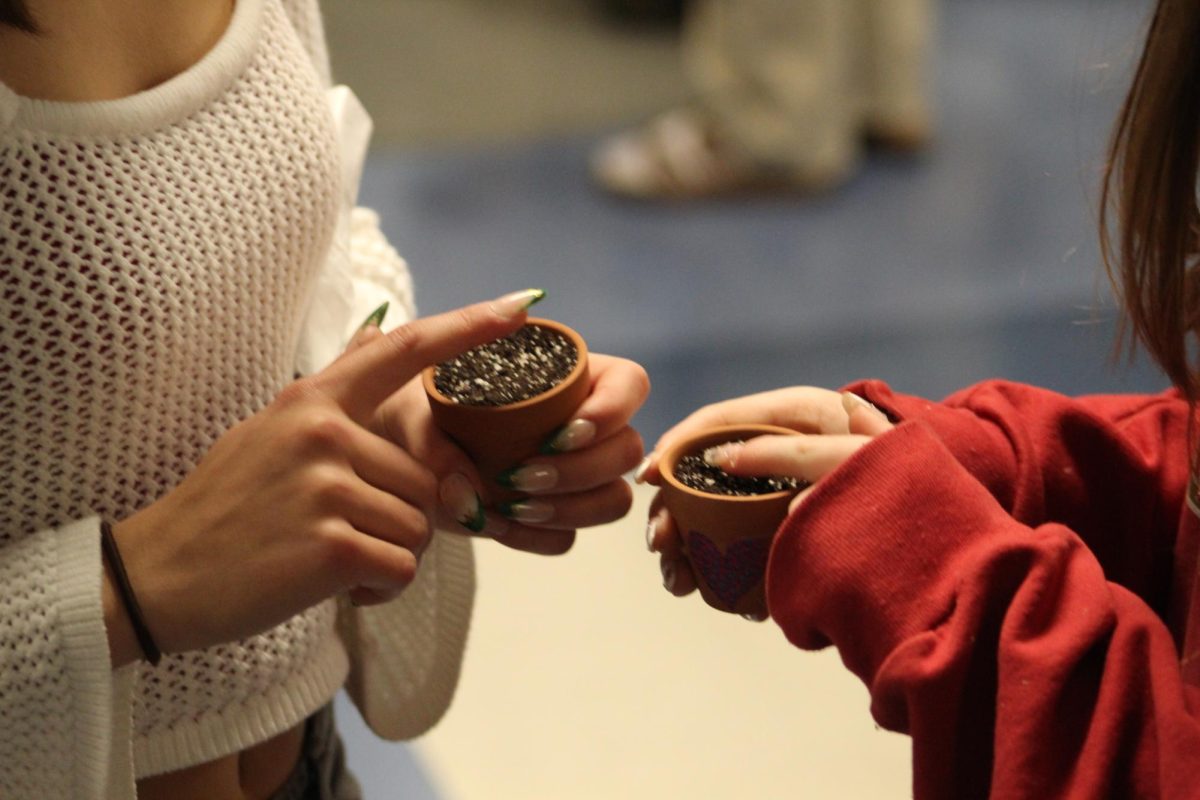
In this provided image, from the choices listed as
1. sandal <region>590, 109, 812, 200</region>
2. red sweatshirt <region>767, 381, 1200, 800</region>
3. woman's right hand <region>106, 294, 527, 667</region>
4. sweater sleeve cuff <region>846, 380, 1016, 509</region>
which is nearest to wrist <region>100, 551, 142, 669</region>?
woman's right hand <region>106, 294, 527, 667</region>

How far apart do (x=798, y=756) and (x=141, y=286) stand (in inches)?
21.2

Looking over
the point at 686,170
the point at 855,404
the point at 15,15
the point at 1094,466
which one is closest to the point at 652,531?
the point at 855,404

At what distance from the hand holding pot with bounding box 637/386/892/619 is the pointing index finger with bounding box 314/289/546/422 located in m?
0.13

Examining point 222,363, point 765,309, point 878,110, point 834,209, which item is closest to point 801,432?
point 222,363

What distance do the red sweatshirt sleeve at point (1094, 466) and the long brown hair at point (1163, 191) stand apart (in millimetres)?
64

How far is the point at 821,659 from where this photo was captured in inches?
43.3

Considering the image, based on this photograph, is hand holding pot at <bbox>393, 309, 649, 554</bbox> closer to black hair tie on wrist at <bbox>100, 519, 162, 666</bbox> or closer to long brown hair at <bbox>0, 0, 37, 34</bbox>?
black hair tie on wrist at <bbox>100, 519, 162, 666</bbox>

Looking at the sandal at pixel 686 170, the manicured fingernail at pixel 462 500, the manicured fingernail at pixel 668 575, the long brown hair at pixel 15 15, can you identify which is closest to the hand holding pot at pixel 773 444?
the manicured fingernail at pixel 668 575

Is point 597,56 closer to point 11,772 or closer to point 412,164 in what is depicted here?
point 412,164

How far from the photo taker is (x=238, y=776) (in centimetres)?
90

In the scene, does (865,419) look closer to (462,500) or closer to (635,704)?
(462,500)

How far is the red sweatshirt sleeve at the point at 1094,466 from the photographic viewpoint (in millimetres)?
824

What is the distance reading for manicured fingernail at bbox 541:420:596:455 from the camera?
2.65ft

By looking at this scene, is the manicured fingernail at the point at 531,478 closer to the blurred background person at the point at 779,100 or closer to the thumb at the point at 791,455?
the thumb at the point at 791,455
